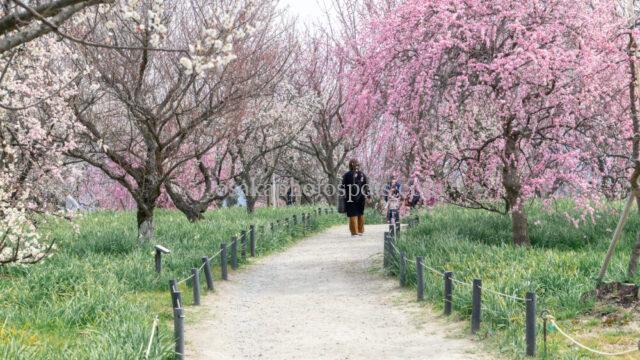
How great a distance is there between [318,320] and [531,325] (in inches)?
126

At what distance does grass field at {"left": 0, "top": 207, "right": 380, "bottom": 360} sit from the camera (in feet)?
21.4

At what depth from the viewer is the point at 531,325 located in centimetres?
679

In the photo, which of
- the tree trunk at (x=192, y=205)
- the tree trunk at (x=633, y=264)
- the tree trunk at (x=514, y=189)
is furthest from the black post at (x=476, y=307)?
the tree trunk at (x=192, y=205)

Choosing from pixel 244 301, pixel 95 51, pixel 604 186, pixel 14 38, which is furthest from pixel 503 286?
pixel 95 51

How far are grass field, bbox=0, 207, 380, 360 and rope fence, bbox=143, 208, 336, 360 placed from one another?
124 millimetres

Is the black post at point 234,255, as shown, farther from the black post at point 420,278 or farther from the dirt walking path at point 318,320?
the black post at point 420,278

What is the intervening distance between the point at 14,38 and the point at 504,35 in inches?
367

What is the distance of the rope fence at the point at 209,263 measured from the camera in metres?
6.83

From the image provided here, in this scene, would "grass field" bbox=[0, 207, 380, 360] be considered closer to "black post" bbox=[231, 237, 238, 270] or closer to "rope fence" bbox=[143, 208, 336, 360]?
"rope fence" bbox=[143, 208, 336, 360]

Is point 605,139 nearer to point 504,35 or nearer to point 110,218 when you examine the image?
point 504,35

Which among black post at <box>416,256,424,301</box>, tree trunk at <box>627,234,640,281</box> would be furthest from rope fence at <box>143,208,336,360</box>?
tree trunk at <box>627,234,640,281</box>

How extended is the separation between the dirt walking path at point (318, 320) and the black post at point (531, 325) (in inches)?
20.9

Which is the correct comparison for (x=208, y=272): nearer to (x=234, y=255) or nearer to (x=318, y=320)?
(x=234, y=255)

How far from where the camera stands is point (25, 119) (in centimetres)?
1237
